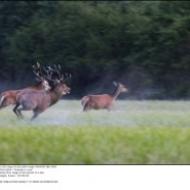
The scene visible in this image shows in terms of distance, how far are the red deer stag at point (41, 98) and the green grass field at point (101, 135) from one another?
5 cm

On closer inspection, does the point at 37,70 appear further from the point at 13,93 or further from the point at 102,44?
the point at 102,44

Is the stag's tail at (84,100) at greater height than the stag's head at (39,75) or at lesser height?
lesser

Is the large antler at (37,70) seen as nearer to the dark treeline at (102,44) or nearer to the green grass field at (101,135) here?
the dark treeline at (102,44)

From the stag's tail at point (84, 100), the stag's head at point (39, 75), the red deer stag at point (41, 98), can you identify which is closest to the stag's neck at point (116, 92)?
the stag's tail at point (84, 100)

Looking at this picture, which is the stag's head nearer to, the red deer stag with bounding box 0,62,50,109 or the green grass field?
the red deer stag with bounding box 0,62,50,109

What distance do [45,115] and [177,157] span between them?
1.03 meters

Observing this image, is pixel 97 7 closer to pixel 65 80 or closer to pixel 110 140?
pixel 65 80

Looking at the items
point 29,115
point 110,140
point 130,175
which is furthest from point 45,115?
point 130,175

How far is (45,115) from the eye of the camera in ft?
16.1

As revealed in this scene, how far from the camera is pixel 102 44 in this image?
4.82 meters

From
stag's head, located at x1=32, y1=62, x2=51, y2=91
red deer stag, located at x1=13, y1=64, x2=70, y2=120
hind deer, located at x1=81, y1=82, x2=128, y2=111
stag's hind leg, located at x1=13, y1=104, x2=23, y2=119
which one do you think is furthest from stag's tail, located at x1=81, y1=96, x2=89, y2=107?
stag's hind leg, located at x1=13, y1=104, x2=23, y2=119

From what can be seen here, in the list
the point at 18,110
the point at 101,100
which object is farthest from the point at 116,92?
the point at 18,110

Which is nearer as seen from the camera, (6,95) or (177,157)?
(177,157)

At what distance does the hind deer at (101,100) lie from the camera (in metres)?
4.82
